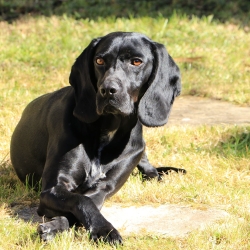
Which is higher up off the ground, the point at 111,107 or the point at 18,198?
the point at 111,107

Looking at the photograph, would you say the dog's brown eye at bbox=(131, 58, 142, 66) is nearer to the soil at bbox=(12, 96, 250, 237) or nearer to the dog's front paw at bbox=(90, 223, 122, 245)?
the soil at bbox=(12, 96, 250, 237)

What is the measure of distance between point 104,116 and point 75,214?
911 mm

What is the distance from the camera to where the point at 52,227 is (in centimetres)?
384

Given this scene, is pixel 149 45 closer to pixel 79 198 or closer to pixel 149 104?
pixel 149 104

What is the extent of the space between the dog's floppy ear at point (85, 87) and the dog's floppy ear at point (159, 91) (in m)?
0.35

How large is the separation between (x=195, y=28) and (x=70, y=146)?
670cm

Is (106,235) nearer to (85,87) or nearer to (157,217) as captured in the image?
(157,217)

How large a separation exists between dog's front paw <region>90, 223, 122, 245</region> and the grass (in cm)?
5

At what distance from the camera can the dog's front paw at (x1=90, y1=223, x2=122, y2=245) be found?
12.3 ft

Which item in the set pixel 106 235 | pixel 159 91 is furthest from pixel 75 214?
pixel 159 91

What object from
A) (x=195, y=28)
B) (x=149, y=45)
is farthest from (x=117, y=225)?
(x=195, y=28)

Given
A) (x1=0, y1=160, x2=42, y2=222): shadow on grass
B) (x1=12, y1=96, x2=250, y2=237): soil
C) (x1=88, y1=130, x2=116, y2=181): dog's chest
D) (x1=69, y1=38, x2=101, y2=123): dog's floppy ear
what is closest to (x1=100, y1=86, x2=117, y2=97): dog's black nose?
(x1=69, y1=38, x2=101, y2=123): dog's floppy ear

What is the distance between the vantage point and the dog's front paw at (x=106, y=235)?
3.75 meters

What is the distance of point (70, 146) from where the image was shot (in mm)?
4504
